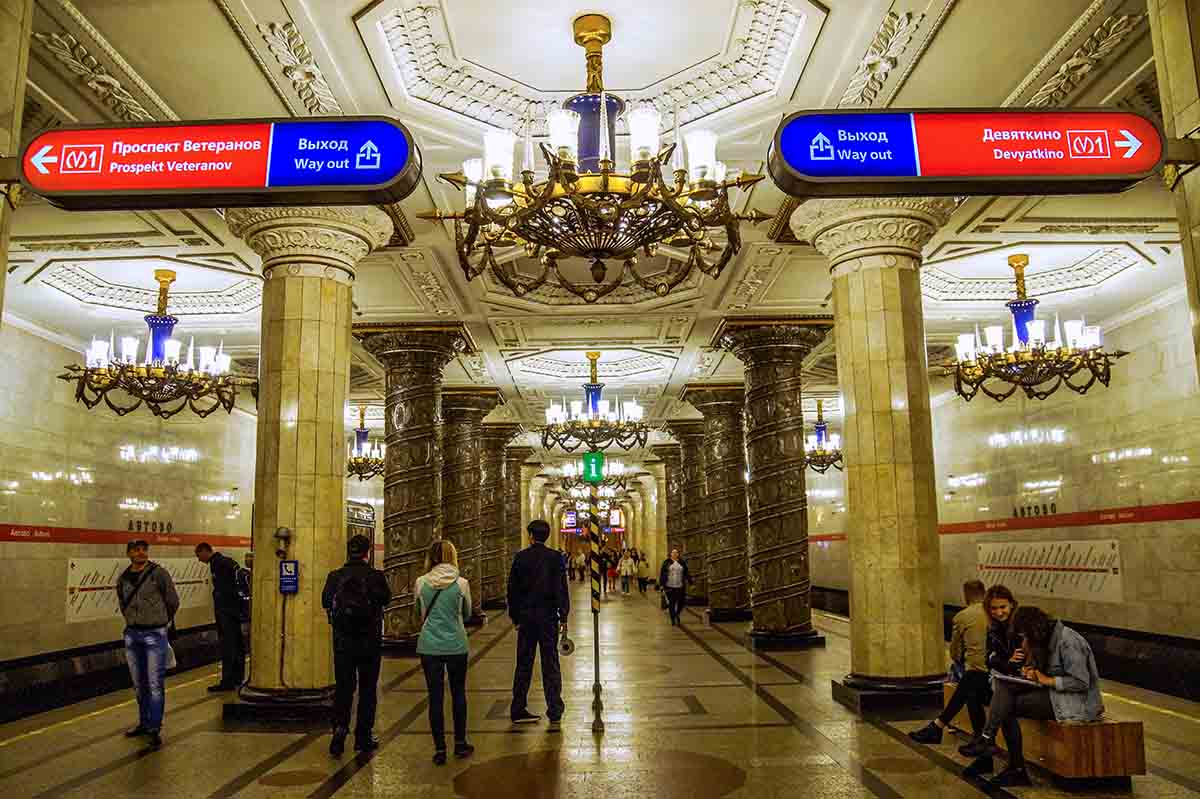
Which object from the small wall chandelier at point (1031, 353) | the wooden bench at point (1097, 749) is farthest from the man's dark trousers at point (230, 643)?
the small wall chandelier at point (1031, 353)

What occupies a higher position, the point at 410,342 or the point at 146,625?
the point at 410,342

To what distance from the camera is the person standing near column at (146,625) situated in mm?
7234

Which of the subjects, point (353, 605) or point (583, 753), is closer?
A: point (353, 605)

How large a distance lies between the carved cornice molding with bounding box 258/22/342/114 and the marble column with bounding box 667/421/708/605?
15.9 meters

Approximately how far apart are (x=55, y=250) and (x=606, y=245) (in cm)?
707

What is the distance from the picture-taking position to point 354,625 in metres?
6.45

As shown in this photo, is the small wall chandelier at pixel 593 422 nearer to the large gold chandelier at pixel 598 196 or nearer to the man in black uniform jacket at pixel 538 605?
the man in black uniform jacket at pixel 538 605

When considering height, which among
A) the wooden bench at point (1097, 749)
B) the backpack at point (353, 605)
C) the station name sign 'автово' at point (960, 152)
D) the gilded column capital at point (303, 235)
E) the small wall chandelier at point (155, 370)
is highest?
the gilded column capital at point (303, 235)

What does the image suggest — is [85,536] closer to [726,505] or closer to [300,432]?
[300,432]

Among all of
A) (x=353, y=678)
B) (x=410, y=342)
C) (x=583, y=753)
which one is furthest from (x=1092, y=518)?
(x=353, y=678)

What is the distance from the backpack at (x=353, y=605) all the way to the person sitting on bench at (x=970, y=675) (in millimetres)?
4158

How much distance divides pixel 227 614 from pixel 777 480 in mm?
7360

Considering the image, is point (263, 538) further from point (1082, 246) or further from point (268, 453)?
point (1082, 246)

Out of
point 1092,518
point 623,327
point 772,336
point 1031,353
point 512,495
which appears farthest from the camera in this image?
point 512,495
